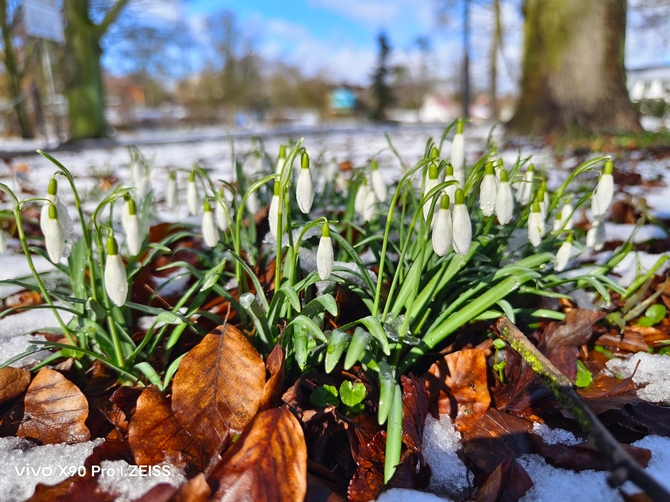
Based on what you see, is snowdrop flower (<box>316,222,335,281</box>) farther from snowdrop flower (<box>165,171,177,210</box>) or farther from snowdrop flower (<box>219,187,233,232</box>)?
snowdrop flower (<box>165,171,177,210</box>)

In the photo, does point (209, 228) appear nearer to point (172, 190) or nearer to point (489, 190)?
point (172, 190)

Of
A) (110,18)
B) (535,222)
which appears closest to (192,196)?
(535,222)

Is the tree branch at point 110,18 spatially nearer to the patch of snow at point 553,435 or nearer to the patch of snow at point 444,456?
the patch of snow at point 444,456

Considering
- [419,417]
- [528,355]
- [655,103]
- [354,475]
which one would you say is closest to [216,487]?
[354,475]

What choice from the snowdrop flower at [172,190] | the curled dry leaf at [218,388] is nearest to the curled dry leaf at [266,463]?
the curled dry leaf at [218,388]

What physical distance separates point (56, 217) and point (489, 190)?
0.91m

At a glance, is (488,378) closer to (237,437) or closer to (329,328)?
(329,328)

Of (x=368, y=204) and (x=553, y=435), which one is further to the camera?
(x=368, y=204)

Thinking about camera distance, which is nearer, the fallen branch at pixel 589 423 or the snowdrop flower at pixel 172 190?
the fallen branch at pixel 589 423

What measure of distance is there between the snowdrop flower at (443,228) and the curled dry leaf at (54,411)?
80 cm

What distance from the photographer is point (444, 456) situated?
2.99 ft

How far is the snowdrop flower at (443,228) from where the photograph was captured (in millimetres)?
882

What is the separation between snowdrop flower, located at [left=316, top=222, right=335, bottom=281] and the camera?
90cm

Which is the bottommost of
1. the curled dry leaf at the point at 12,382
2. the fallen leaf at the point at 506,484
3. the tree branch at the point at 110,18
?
the fallen leaf at the point at 506,484
